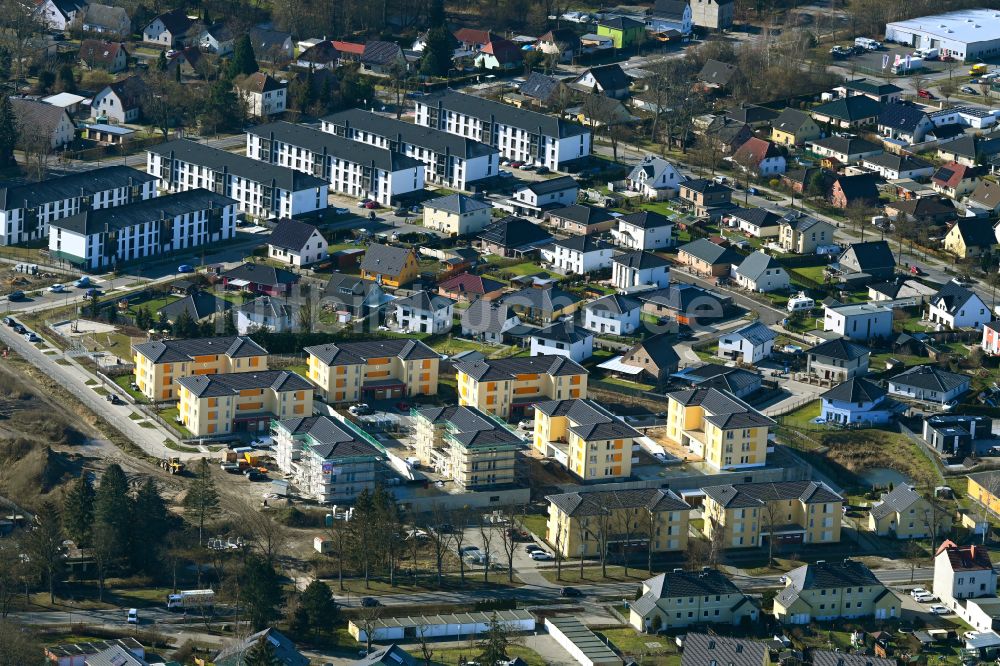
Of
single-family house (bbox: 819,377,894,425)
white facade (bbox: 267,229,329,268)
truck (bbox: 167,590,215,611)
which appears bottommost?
Result: truck (bbox: 167,590,215,611)

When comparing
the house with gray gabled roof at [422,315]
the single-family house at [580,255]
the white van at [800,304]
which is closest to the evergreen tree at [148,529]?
the house with gray gabled roof at [422,315]

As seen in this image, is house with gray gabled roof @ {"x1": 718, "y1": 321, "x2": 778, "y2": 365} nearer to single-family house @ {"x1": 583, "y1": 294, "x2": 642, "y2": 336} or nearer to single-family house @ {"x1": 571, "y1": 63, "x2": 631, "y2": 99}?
single-family house @ {"x1": 583, "y1": 294, "x2": 642, "y2": 336}

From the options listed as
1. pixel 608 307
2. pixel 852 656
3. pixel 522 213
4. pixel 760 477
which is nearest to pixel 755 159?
pixel 522 213

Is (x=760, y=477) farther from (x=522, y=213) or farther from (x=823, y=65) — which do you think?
(x=823, y=65)

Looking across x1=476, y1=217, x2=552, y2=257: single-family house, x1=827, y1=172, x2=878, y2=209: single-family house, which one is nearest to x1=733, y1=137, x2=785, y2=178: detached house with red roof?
x1=827, y1=172, x2=878, y2=209: single-family house

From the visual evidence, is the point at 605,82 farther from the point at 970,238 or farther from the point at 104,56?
the point at 970,238

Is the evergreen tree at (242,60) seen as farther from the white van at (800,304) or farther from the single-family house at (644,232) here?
the white van at (800,304)
